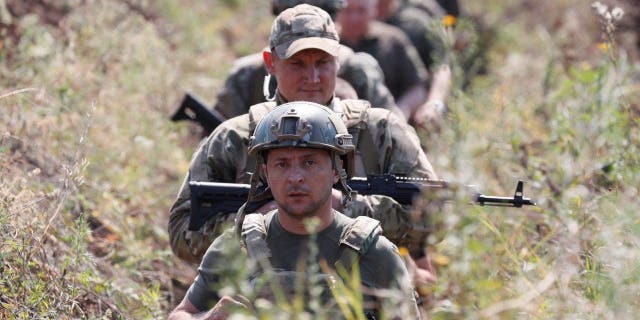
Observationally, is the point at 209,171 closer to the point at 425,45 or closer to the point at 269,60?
the point at 269,60

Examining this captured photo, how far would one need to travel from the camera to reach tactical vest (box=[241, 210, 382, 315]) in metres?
4.62

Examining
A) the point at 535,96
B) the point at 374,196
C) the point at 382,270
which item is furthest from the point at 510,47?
the point at 382,270

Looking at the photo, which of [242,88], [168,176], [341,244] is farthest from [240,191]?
[168,176]

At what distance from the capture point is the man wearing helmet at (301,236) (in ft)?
15.3

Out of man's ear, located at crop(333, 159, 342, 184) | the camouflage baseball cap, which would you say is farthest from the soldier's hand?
the camouflage baseball cap

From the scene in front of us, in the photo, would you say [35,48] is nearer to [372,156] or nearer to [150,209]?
[150,209]

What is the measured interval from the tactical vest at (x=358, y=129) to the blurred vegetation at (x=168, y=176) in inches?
17.1

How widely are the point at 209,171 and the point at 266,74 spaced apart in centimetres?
172

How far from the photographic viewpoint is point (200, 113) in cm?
773

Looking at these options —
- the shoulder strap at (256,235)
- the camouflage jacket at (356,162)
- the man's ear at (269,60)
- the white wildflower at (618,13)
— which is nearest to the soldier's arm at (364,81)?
the man's ear at (269,60)

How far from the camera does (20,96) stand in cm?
712

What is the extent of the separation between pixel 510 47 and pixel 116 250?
1034 centimetres

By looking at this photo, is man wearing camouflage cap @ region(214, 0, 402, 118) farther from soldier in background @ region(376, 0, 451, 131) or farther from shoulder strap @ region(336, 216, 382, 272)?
shoulder strap @ region(336, 216, 382, 272)

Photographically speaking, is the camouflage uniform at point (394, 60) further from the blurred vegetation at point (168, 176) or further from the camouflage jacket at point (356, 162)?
the camouflage jacket at point (356, 162)
